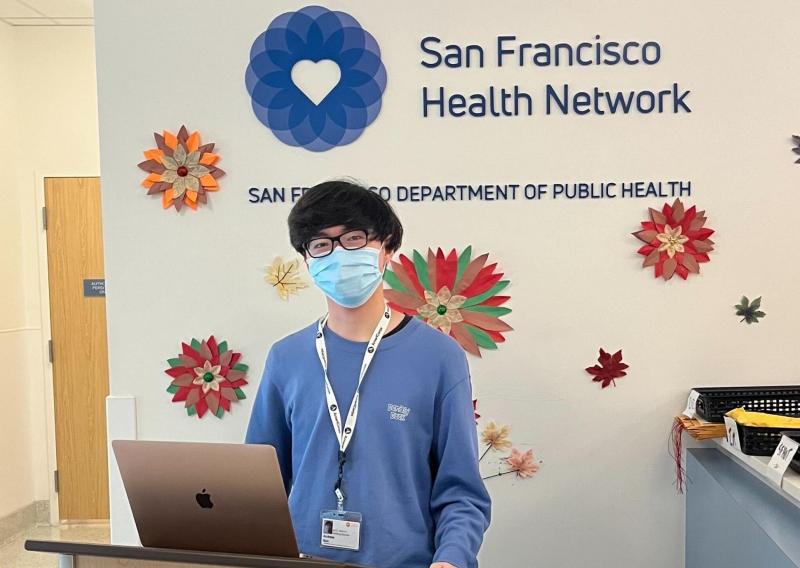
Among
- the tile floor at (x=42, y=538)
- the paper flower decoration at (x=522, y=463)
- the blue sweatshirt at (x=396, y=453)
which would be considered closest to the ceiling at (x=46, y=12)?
the tile floor at (x=42, y=538)

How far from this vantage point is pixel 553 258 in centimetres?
269

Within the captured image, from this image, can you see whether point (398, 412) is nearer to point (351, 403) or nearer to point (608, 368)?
point (351, 403)

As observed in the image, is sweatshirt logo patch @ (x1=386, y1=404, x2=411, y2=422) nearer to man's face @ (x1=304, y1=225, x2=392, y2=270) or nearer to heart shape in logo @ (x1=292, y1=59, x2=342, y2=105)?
man's face @ (x1=304, y1=225, x2=392, y2=270)

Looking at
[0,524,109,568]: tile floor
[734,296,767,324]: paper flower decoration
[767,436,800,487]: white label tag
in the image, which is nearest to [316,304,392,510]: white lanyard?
[767,436,800,487]: white label tag

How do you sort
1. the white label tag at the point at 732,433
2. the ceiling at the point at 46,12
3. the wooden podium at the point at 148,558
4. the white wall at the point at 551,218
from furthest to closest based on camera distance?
the ceiling at the point at 46,12
the white wall at the point at 551,218
the white label tag at the point at 732,433
the wooden podium at the point at 148,558

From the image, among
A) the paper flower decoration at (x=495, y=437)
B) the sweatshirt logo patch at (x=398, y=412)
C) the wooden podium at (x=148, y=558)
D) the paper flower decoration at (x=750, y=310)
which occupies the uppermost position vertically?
the paper flower decoration at (x=750, y=310)

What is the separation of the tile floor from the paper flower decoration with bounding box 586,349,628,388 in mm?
3058

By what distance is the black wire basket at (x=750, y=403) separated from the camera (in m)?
2.51

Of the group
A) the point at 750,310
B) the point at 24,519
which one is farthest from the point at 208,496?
the point at 24,519

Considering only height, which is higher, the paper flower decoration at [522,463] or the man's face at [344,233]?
the man's face at [344,233]

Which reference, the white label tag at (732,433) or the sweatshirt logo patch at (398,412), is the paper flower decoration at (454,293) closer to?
→ the white label tag at (732,433)

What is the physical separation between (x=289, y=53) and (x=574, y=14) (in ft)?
3.12

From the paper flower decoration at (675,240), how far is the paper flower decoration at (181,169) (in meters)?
1.44

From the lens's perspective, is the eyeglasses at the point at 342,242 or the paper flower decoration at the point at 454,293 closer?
the eyeglasses at the point at 342,242
